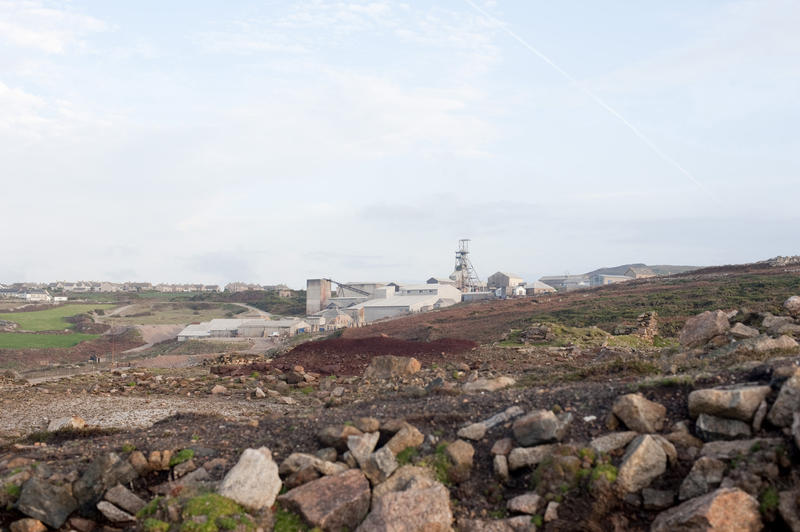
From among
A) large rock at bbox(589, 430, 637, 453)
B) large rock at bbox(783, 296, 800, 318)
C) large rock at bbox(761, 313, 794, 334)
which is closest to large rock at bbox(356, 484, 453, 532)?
large rock at bbox(589, 430, 637, 453)

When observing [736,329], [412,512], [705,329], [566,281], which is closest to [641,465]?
[412,512]

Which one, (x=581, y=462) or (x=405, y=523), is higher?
(x=581, y=462)

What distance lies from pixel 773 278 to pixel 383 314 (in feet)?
151

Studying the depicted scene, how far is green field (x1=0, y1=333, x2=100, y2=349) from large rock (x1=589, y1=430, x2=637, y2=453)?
222ft

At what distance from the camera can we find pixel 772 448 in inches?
299

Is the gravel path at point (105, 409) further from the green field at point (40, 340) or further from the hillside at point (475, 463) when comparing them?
the green field at point (40, 340)

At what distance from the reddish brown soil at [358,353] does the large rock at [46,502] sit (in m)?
16.8

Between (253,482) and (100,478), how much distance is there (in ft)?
9.06

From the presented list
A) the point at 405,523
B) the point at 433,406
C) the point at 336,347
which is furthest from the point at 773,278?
the point at 405,523

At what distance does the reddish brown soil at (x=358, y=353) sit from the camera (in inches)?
1064

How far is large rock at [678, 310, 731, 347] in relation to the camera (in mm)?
16750

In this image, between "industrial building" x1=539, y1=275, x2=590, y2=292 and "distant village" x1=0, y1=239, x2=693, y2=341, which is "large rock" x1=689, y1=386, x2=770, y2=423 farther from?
"industrial building" x1=539, y1=275, x2=590, y2=292

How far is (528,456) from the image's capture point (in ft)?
28.4

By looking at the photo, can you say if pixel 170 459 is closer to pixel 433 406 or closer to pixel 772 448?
pixel 433 406
